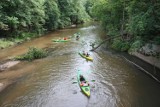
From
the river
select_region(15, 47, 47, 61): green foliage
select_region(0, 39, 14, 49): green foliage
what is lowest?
the river

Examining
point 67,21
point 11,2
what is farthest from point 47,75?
point 67,21

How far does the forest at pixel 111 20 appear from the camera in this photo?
13.5m

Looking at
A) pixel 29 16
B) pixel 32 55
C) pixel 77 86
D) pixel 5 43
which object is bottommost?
pixel 77 86

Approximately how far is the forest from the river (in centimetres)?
282

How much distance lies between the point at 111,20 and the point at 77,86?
1984 cm

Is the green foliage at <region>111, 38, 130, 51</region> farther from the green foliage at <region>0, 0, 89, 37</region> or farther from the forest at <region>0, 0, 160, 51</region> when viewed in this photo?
the green foliage at <region>0, 0, 89, 37</region>

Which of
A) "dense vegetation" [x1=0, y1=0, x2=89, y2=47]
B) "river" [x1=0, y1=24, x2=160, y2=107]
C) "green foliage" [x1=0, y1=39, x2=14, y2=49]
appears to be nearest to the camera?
"river" [x1=0, y1=24, x2=160, y2=107]

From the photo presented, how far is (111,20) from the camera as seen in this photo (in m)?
31.8

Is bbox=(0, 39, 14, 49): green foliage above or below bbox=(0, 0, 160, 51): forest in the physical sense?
below

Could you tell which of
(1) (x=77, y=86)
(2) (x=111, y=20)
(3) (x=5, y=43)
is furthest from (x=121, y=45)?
(3) (x=5, y=43)

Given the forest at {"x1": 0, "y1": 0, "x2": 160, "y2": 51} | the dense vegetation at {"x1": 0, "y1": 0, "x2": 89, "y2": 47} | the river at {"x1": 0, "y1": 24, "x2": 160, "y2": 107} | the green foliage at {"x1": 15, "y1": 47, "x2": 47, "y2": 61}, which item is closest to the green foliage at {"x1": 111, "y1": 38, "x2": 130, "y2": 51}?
the forest at {"x1": 0, "y1": 0, "x2": 160, "y2": 51}

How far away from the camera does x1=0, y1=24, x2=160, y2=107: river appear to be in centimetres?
1216

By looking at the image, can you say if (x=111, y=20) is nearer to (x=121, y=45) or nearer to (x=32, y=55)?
(x=121, y=45)

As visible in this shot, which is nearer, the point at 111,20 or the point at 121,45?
the point at 121,45
